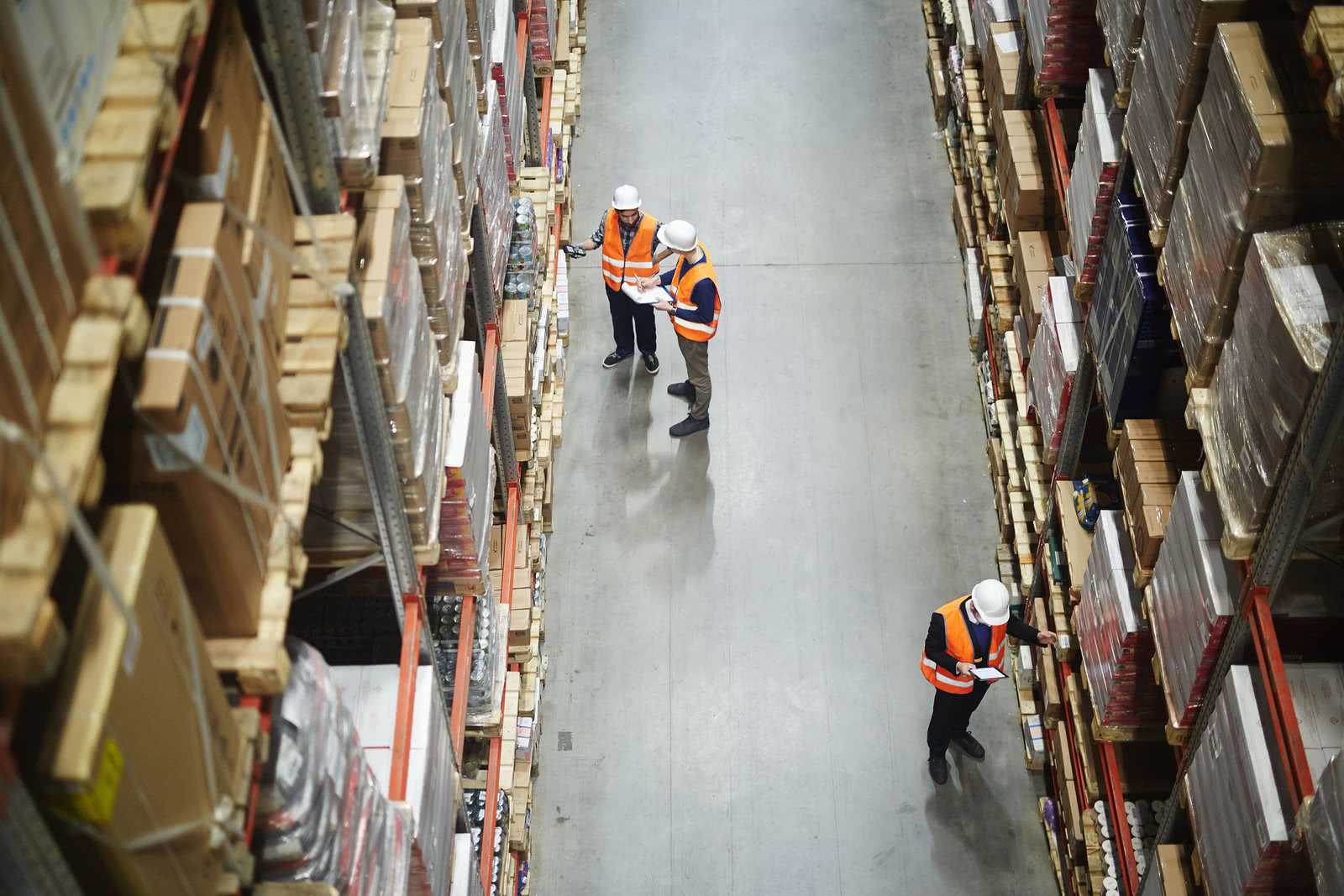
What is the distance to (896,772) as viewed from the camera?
26.4 feet

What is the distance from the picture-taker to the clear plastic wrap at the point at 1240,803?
4754 mm

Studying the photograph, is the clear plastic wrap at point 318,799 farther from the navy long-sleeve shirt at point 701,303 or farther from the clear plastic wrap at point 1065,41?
the clear plastic wrap at point 1065,41

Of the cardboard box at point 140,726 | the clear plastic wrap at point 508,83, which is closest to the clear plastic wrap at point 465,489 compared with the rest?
the clear plastic wrap at point 508,83

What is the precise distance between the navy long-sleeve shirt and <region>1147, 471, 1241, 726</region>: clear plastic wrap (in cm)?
414

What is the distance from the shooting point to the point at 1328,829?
4.23m

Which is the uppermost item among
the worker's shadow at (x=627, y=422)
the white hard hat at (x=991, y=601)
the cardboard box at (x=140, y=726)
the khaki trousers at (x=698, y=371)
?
the cardboard box at (x=140, y=726)

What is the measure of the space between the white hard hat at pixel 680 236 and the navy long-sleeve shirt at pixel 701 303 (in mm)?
158

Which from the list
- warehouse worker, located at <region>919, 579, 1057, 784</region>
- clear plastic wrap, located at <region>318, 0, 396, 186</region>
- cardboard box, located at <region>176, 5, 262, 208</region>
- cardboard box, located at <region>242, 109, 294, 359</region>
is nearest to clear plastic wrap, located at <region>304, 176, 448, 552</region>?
clear plastic wrap, located at <region>318, 0, 396, 186</region>

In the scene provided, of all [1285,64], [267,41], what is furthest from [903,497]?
[267,41]

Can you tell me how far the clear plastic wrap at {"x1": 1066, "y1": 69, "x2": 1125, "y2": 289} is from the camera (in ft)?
22.5

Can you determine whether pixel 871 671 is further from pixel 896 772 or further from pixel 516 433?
pixel 516 433

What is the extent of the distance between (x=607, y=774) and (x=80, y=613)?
236 inches

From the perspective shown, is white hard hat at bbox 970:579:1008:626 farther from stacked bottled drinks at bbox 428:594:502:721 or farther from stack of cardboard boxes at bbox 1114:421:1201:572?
stacked bottled drinks at bbox 428:594:502:721

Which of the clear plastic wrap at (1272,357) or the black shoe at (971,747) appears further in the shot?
the black shoe at (971,747)
